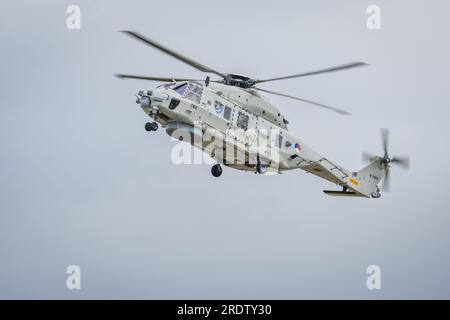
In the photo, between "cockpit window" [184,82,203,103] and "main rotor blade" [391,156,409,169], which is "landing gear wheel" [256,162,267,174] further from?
"main rotor blade" [391,156,409,169]

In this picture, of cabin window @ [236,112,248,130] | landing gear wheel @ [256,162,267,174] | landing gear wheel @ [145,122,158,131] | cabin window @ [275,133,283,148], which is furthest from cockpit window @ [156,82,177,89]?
cabin window @ [275,133,283,148]

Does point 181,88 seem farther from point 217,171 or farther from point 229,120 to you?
point 217,171

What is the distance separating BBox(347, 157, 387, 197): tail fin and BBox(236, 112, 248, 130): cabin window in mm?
6825

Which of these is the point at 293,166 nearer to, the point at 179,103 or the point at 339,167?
the point at 339,167

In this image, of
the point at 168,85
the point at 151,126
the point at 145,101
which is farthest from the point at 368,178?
the point at 145,101

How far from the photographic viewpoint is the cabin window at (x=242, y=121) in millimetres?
33125

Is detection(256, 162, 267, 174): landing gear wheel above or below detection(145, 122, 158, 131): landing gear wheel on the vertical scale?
below

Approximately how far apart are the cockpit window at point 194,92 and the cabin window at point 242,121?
77.8 inches

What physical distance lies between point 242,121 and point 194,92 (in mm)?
2459

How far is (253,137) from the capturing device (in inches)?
1316

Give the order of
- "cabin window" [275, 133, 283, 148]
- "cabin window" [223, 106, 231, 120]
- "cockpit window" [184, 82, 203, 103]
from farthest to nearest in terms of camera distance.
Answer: "cabin window" [275, 133, 283, 148], "cabin window" [223, 106, 231, 120], "cockpit window" [184, 82, 203, 103]

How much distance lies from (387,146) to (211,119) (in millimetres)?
10887

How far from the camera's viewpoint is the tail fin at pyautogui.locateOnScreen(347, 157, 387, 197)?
125 feet

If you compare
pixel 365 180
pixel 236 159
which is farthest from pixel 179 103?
pixel 365 180
